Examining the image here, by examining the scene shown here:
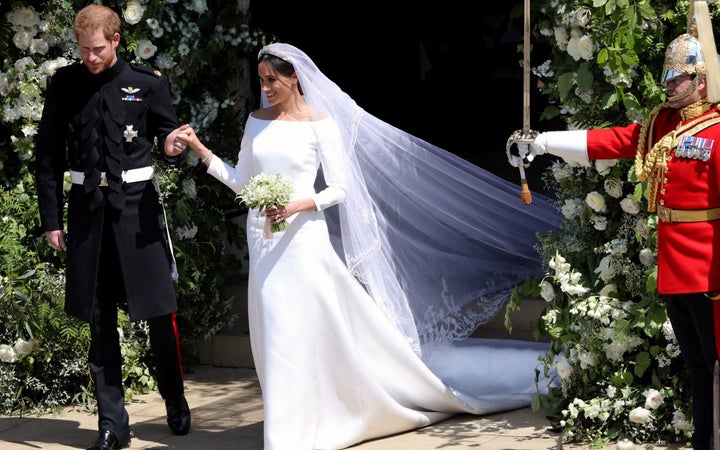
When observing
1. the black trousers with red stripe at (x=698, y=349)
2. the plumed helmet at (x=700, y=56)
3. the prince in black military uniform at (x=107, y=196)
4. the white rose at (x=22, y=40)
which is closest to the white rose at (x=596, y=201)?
the black trousers with red stripe at (x=698, y=349)

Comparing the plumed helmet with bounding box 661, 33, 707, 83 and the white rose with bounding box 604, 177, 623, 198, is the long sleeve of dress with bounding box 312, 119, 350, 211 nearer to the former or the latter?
the white rose with bounding box 604, 177, 623, 198

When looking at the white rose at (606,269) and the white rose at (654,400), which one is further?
the white rose at (606,269)

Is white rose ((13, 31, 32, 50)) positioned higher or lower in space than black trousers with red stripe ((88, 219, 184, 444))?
higher

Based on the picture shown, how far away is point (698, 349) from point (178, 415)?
2.50 m

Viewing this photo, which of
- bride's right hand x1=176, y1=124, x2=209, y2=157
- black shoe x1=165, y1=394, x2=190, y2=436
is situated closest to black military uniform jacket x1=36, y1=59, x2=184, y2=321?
bride's right hand x1=176, y1=124, x2=209, y2=157

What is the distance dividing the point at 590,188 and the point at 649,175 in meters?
0.98

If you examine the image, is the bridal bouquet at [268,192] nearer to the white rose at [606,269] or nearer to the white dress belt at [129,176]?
the white dress belt at [129,176]

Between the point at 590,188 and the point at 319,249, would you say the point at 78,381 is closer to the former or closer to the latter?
the point at 319,249

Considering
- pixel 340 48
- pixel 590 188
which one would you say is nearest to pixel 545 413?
pixel 590 188

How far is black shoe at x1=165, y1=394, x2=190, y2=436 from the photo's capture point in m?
5.78

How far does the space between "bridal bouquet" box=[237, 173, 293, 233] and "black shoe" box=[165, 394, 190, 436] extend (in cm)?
111

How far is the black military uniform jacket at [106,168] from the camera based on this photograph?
5473 millimetres

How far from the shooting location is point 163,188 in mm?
6691

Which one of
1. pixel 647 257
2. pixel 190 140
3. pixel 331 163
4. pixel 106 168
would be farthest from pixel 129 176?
pixel 647 257
